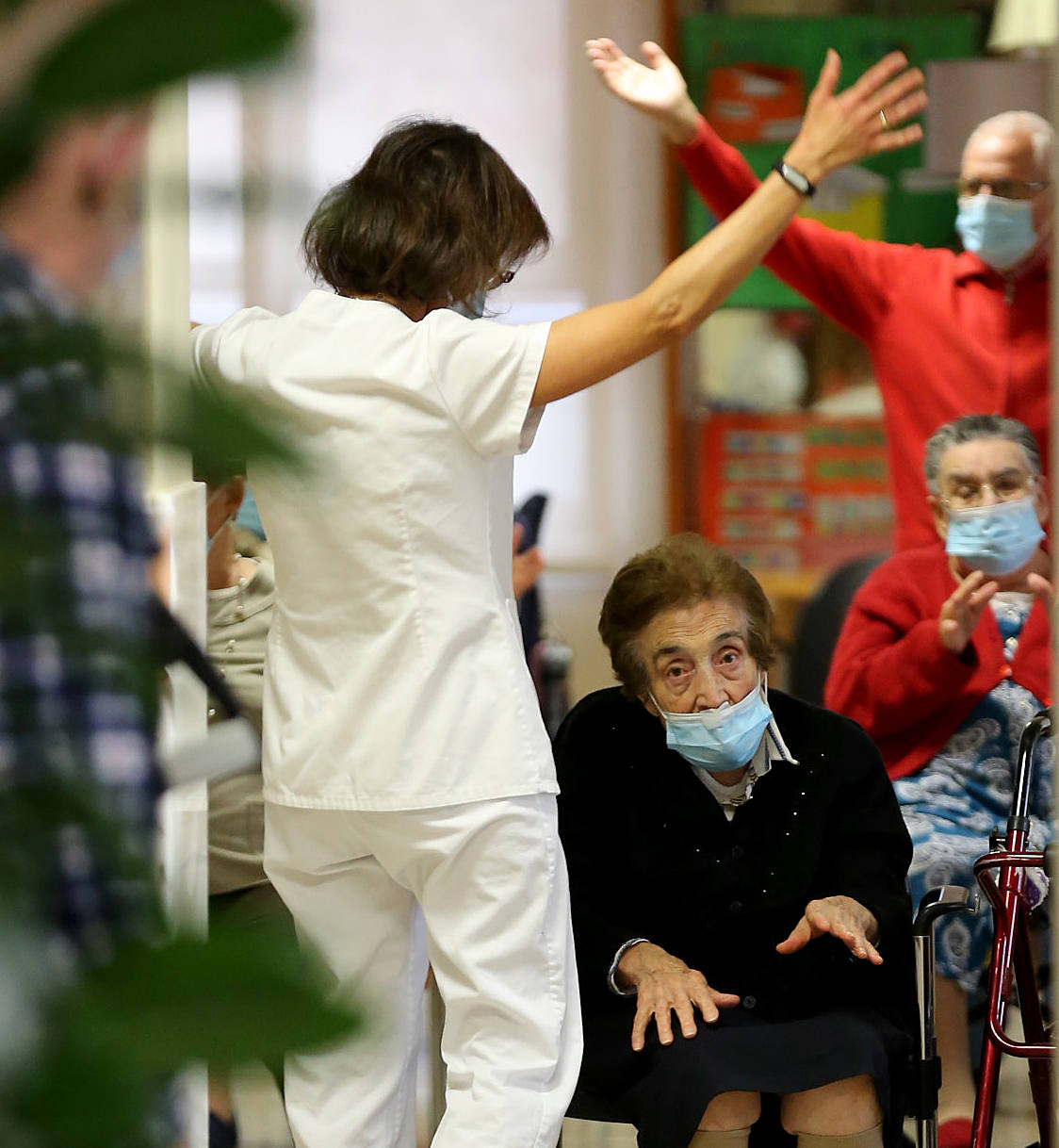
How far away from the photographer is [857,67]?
4.36 m

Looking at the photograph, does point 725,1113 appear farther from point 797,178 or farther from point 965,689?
point 797,178

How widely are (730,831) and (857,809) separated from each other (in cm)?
16

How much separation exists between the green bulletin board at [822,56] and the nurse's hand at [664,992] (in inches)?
107

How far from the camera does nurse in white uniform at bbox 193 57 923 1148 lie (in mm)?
1482

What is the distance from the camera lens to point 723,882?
6.15ft

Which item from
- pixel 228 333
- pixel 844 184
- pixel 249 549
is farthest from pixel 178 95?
pixel 844 184

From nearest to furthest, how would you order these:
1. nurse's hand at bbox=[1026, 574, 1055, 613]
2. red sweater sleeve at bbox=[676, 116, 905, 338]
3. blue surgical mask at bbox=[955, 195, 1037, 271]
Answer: nurse's hand at bbox=[1026, 574, 1055, 613], blue surgical mask at bbox=[955, 195, 1037, 271], red sweater sleeve at bbox=[676, 116, 905, 338]

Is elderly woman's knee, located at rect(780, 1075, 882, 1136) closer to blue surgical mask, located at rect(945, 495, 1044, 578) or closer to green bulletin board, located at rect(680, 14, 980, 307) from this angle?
blue surgical mask, located at rect(945, 495, 1044, 578)

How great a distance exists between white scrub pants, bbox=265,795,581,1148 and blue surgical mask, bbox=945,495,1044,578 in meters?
0.88

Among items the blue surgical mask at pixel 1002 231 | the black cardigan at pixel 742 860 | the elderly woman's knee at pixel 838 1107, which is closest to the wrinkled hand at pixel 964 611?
the black cardigan at pixel 742 860

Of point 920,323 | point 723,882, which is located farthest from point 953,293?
point 723,882

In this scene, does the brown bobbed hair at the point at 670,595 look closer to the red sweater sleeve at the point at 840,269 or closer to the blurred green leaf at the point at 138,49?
the red sweater sleeve at the point at 840,269

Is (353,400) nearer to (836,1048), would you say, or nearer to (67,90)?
(836,1048)

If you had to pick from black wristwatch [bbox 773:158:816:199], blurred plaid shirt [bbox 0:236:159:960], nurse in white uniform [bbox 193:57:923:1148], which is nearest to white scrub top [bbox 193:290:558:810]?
nurse in white uniform [bbox 193:57:923:1148]
